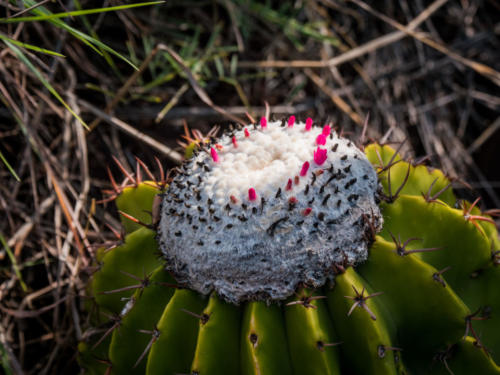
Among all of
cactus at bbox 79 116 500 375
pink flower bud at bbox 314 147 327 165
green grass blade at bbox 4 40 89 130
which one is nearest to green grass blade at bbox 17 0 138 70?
green grass blade at bbox 4 40 89 130

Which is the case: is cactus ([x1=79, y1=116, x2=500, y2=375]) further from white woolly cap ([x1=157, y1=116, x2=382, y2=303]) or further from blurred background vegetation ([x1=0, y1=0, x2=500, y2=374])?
blurred background vegetation ([x1=0, y1=0, x2=500, y2=374])

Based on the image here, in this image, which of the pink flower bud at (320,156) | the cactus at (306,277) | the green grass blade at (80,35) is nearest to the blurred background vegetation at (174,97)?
the green grass blade at (80,35)

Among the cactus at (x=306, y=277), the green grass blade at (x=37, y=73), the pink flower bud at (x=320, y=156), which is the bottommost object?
the cactus at (x=306, y=277)

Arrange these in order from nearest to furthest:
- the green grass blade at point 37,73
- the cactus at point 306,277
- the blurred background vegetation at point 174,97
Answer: the cactus at point 306,277
the green grass blade at point 37,73
the blurred background vegetation at point 174,97

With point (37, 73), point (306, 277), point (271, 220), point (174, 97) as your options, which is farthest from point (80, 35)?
point (174, 97)

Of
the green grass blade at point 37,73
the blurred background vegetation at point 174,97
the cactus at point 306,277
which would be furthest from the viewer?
the blurred background vegetation at point 174,97

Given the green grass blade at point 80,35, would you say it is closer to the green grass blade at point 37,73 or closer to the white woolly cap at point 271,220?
the green grass blade at point 37,73

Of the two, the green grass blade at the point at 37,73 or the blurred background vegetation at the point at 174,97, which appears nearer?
the green grass blade at the point at 37,73
